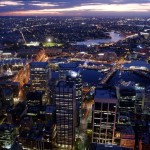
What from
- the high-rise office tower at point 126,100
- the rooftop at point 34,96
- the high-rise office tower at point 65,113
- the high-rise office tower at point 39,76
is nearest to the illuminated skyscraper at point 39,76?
the high-rise office tower at point 39,76

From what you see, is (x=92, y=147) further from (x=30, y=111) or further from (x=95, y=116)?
(x=30, y=111)

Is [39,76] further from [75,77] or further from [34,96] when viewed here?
[75,77]

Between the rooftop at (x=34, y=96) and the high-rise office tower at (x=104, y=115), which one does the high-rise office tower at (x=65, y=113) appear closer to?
the high-rise office tower at (x=104, y=115)

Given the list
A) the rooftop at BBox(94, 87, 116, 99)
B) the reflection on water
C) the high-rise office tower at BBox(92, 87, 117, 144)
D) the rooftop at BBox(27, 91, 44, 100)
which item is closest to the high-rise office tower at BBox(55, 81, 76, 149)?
the high-rise office tower at BBox(92, 87, 117, 144)

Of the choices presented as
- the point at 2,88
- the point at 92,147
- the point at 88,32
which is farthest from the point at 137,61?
the point at 88,32

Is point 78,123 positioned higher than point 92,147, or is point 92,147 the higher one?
point 92,147
